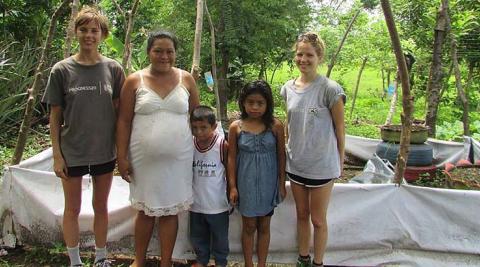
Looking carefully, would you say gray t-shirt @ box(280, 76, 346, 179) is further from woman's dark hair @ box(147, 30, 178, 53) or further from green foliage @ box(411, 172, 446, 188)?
green foliage @ box(411, 172, 446, 188)

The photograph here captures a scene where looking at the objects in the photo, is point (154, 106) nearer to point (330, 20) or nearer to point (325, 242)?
point (325, 242)

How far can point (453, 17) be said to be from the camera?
5.29m

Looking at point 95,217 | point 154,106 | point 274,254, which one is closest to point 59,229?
point 95,217

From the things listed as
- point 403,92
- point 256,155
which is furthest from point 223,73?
point 256,155

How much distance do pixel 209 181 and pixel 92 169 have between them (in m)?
0.66

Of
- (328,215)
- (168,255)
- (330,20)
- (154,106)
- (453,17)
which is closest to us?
(154,106)

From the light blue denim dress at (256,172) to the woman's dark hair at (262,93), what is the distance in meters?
0.08

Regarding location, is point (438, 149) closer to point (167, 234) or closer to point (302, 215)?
point (302, 215)

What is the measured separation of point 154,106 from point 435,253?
194cm

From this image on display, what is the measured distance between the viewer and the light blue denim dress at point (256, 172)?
8.05 feet

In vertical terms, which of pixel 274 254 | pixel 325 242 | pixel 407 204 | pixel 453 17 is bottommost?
pixel 274 254

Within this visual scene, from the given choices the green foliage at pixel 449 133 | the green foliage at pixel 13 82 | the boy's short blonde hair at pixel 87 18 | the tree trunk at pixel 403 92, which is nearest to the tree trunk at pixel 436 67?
the green foliage at pixel 449 133

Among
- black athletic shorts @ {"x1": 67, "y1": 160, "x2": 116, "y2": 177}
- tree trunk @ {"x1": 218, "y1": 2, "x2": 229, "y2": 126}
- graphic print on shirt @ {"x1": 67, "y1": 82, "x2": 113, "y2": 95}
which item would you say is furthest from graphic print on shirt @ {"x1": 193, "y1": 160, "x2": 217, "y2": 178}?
tree trunk @ {"x1": 218, "y1": 2, "x2": 229, "y2": 126}

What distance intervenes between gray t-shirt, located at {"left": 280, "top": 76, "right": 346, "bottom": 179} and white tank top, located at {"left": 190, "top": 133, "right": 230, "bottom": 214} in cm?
46
